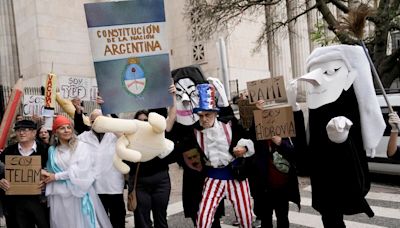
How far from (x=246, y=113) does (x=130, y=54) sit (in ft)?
4.84

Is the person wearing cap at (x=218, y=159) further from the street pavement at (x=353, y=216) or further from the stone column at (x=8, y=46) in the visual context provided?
the stone column at (x=8, y=46)

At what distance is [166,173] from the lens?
4676 mm

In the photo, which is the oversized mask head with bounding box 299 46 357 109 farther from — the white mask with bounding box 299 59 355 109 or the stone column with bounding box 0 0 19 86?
the stone column with bounding box 0 0 19 86

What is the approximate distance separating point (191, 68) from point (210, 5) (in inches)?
401

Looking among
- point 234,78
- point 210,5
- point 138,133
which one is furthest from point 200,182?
point 234,78

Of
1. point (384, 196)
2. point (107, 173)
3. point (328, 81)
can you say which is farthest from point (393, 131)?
point (384, 196)

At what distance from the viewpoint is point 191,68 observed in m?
5.38

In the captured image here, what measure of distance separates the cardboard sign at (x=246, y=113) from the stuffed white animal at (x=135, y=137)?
0.99 m

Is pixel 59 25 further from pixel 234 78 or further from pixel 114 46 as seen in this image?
pixel 114 46

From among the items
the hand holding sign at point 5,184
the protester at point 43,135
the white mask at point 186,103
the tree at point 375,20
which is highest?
the tree at point 375,20

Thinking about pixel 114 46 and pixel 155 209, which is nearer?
pixel 114 46

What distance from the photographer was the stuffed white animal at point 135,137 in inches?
151

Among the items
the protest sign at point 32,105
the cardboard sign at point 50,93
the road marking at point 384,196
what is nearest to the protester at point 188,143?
the cardboard sign at point 50,93

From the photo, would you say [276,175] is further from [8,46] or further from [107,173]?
[8,46]
